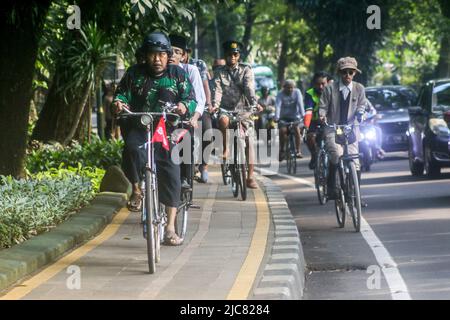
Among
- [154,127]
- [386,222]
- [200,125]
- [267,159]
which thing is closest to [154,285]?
[154,127]

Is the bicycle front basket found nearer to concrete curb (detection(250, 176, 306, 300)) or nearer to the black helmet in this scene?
concrete curb (detection(250, 176, 306, 300))

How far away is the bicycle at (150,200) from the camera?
9.93 meters

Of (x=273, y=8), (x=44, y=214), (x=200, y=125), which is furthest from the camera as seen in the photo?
(x=273, y=8)

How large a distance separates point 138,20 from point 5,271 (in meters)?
5.95

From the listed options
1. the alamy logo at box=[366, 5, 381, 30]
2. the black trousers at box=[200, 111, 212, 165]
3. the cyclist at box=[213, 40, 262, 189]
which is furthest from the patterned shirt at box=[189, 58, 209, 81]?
the alamy logo at box=[366, 5, 381, 30]

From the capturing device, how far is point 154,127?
35.8 ft

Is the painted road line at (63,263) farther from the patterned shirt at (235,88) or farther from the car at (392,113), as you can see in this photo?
the car at (392,113)

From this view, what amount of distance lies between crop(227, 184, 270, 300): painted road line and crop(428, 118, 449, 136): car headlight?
5.95m

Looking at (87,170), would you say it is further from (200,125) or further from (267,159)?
(267,159)

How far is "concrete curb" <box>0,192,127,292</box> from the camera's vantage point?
31.7ft

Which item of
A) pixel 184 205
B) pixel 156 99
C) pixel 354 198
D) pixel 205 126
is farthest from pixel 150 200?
pixel 205 126

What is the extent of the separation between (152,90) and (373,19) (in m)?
25.1

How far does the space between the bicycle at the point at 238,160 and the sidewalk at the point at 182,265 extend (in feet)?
5.37

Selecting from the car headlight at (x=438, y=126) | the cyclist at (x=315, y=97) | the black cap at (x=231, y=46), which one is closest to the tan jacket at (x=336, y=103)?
the black cap at (x=231, y=46)
